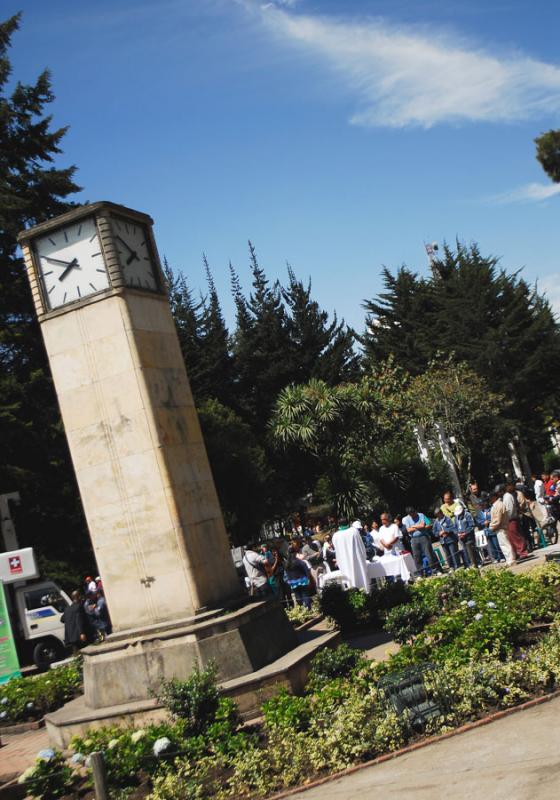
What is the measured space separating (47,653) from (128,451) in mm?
13001

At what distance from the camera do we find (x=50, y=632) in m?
21.3

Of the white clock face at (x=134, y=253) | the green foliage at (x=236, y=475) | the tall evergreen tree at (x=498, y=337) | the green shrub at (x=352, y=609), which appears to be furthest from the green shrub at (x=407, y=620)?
the tall evergreen tree at (x=498, y=337)

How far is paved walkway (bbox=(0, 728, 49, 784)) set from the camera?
1044cm

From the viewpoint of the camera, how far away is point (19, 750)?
11.8 meters

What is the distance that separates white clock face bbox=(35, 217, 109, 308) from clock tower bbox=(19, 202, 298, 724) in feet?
0.06

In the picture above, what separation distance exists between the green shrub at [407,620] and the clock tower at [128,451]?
1.74m

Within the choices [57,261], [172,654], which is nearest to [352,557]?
[172,654]

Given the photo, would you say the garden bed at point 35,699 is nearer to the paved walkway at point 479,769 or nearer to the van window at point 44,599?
the van window at point 44,599

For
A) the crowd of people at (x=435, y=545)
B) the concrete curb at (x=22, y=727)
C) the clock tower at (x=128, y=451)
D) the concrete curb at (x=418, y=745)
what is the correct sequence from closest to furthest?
the concrete curb at (x=418, y=745)
the clock tower at (x=128, y=451)
the concrete curb at (x=22, y=727)
the crowd of people at (x=435, y=545)

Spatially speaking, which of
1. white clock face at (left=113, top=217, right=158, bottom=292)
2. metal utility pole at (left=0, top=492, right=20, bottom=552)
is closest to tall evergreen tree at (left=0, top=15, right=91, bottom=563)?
metal utility pole at (left=0, top=492, right=20, bottom=552)

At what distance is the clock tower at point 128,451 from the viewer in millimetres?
10258

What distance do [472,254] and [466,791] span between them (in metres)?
54.1

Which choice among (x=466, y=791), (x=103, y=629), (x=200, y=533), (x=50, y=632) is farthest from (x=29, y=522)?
(x=466, y=791)

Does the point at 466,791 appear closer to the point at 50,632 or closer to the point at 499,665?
the point at 499,665
